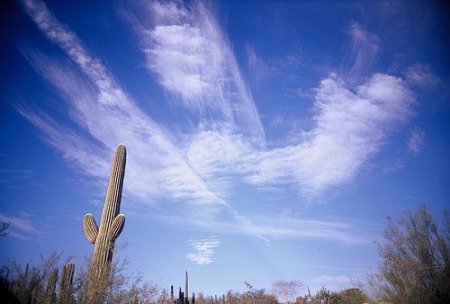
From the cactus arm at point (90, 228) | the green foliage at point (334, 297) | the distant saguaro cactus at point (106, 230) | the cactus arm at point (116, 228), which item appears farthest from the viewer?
the green foliage at point (334, 297)

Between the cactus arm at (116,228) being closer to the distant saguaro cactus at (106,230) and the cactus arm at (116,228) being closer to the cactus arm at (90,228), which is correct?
the distant saguaro cactus at (106,230)

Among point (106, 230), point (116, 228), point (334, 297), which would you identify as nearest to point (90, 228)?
point (106, 230)

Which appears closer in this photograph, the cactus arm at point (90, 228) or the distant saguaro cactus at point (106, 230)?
the distant saguaro cactus at point (106, 230)

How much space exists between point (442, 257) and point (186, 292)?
43.4ft

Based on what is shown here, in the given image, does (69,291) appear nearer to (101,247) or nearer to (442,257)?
(101,247)

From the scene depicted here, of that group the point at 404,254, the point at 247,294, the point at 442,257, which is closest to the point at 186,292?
the point at 247,294

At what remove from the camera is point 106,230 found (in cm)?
1091

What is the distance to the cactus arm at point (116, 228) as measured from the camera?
35.5 feet

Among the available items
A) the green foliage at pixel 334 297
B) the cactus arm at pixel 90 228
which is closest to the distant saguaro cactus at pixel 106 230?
the cactus arm at pixel 90 228

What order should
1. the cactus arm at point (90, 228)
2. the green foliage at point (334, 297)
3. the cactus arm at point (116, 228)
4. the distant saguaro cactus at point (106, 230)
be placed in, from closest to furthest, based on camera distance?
the distant saguaro cactus at point (106, 230), the cactus arm at point (116, 228), the cactus arm at point (90, 228), the green foliage at point (334, 297)

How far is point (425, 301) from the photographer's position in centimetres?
951

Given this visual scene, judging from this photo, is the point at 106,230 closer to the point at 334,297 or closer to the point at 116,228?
the point at 116,228

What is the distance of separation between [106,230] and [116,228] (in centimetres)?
42

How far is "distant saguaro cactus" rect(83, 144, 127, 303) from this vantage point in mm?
9367
